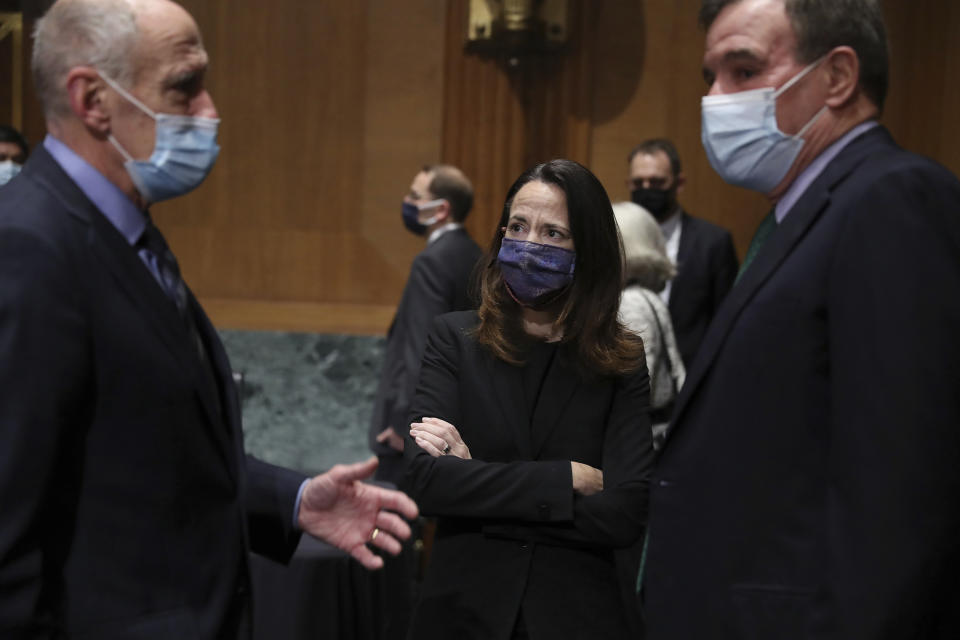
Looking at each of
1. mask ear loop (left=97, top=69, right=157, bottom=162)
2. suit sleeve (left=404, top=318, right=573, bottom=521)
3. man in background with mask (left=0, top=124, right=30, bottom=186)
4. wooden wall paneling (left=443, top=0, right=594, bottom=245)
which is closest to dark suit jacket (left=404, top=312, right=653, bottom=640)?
suit sleeve (left=404, top=318, right=573, bottom=521)

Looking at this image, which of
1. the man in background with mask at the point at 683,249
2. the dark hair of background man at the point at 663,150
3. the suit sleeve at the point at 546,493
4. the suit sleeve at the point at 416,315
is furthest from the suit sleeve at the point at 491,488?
the dark hair of background man at the point at 663,150

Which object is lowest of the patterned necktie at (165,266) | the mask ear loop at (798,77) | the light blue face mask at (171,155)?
the patterned necktie at (165,266)

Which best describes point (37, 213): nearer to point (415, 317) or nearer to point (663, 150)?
point (415, 317)

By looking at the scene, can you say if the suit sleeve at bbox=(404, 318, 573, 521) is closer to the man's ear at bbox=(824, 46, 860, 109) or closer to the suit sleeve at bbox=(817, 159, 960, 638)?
the suit sleeve at bbox=(817, 159, 960, 638)

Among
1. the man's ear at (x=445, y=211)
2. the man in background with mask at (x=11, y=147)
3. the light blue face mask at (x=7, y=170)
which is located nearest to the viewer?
the light blue face mask at (x=7, y=170)

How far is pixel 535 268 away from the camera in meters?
2.63

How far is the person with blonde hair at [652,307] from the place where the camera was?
3697 mm

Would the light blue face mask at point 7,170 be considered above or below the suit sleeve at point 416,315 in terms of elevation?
above

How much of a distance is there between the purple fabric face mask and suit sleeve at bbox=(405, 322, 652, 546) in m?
0.35

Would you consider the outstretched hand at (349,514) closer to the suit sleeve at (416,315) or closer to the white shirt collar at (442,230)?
the suit sleeve at (416,315)

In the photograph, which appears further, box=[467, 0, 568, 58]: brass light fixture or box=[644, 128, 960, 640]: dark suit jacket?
box=[467, 0, 568, 58]: brass light fixture

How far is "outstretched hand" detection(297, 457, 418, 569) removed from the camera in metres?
2.10

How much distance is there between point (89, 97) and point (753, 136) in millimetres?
1100

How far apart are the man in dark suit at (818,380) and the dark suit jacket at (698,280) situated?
2.88 meters
